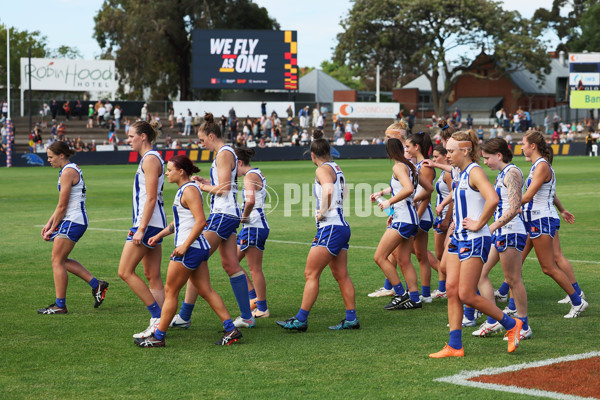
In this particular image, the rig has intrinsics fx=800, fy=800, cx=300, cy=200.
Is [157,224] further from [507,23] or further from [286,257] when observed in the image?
[507,23]

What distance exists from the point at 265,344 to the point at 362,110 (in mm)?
55150

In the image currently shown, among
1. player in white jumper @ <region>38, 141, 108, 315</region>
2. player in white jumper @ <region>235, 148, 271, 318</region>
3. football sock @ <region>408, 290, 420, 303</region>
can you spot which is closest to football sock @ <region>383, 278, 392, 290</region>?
football sock @ <region>408, 290, 420, 303</region>

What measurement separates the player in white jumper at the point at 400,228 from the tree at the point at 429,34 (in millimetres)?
63714

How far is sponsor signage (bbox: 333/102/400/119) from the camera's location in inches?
2416

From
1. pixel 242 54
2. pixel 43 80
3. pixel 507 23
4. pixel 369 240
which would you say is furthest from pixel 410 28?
pixel 369 240

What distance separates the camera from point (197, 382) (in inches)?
245

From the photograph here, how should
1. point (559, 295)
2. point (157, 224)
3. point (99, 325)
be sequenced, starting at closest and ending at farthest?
point (157, 224), point (99, 325), point (559, 295)

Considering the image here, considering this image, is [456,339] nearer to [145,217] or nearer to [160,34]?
[145,217]

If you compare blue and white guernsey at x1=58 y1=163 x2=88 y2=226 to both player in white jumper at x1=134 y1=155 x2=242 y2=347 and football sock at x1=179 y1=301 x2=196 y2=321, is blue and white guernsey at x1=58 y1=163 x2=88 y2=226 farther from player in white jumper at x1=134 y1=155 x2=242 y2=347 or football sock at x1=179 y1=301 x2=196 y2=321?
player in white jumper at x1=134 y1=155 x2=242 y2=347

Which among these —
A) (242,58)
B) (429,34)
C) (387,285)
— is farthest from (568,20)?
(387,285)

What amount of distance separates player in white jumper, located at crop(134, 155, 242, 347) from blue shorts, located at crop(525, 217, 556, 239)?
3331 millimetres

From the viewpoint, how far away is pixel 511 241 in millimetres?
7770

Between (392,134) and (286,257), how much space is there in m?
4.41

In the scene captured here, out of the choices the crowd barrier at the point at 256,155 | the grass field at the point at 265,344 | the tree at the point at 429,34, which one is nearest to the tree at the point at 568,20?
the tree at the point at 429,34
